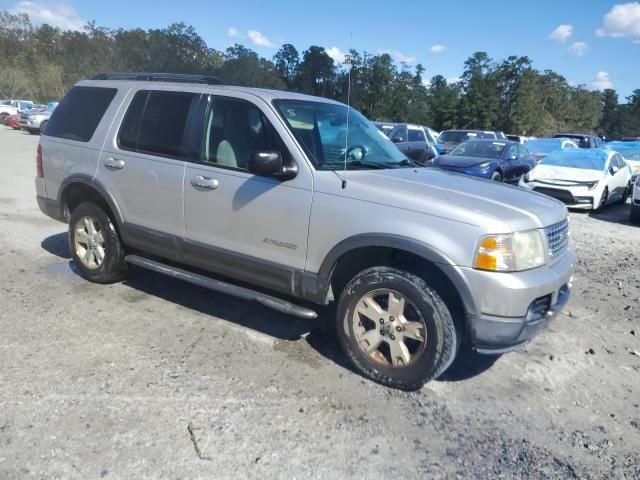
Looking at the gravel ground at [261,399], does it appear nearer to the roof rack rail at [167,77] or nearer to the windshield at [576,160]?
the roof rack rail at [167,77]

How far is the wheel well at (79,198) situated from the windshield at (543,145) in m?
18.3

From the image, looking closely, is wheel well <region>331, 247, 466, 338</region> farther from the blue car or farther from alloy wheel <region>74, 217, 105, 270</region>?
the blue car

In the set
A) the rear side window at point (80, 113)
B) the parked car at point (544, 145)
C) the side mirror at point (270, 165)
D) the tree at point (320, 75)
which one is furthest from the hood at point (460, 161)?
the side mirror at point (270, 165)

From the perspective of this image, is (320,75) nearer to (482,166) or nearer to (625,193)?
(482,166)

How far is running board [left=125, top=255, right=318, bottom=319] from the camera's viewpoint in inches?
149

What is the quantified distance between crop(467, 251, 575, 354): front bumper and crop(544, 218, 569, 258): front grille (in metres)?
0.25

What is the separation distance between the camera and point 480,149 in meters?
14.5

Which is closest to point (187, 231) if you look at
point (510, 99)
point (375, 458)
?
point (375, 458)

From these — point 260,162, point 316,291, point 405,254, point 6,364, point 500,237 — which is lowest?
point 6,364

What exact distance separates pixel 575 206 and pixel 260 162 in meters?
10.4

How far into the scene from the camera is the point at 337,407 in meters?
3.37

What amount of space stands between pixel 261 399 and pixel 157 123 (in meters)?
2.68

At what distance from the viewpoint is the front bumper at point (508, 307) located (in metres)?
3.19

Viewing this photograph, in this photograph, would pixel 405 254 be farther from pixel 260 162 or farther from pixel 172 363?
pixel 172 363
